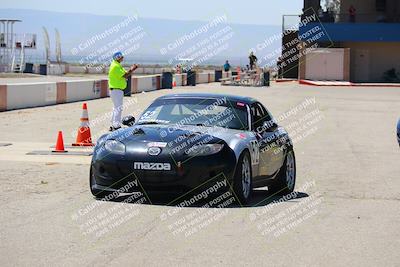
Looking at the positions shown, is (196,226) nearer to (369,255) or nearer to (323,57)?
(369,255)

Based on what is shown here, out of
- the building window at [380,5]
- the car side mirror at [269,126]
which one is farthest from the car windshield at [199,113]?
the building window at [380,5]

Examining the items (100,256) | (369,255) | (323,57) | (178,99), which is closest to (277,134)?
(178,99)

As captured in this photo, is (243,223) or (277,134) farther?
(277,134)

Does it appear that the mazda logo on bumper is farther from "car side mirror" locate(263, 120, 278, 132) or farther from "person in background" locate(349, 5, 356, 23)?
"person in background" locate(349, 5, 356, 23)

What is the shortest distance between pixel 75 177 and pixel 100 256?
4.93 meters

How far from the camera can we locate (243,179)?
30.5 feet

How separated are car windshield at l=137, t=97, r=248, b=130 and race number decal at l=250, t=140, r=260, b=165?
13.3 inches

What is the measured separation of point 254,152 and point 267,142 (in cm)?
54

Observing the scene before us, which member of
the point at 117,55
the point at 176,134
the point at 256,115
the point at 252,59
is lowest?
the point at 176,134

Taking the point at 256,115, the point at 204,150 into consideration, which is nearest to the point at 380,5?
the point at 256,115

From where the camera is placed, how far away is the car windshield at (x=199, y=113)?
10.1m

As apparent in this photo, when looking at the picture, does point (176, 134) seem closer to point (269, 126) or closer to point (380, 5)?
point (269, 126)

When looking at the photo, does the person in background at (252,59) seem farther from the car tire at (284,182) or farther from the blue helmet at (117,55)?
the car tire at (284,182)

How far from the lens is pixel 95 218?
26.7ft
